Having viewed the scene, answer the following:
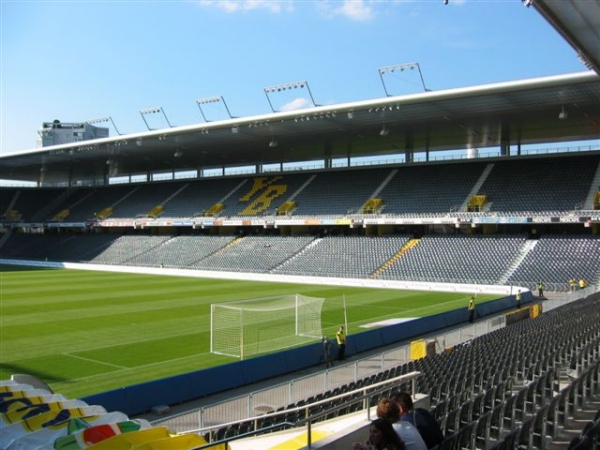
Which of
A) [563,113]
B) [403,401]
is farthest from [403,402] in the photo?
[563,113]

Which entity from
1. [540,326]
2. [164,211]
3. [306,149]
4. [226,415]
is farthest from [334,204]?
[226,415]

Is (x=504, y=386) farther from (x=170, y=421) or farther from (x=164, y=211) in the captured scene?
(x=164, y=211)

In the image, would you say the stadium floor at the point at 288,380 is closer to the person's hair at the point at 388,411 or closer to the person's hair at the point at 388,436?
the person's hair at the point at 388,411

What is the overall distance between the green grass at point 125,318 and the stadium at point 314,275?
0.16m

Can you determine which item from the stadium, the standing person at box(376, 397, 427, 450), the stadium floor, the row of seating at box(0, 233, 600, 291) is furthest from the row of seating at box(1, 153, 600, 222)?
the standing person at box(376, 397, 427, 450)

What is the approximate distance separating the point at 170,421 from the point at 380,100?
26.9 metres

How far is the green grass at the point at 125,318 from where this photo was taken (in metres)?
16.1

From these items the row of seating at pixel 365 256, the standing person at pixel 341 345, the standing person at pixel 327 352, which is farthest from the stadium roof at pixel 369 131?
the standing person at pixel 327 352

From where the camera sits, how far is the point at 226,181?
60.9 m

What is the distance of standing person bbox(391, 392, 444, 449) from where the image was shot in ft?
18.1

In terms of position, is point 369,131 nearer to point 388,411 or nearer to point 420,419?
point 420,419

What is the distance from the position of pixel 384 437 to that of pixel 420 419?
1.26 m

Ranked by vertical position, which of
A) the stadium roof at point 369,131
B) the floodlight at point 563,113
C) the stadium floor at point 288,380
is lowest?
the stadium floor at point 288,380

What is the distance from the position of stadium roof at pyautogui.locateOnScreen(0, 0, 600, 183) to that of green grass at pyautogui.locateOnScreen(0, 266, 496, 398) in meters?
10.9
